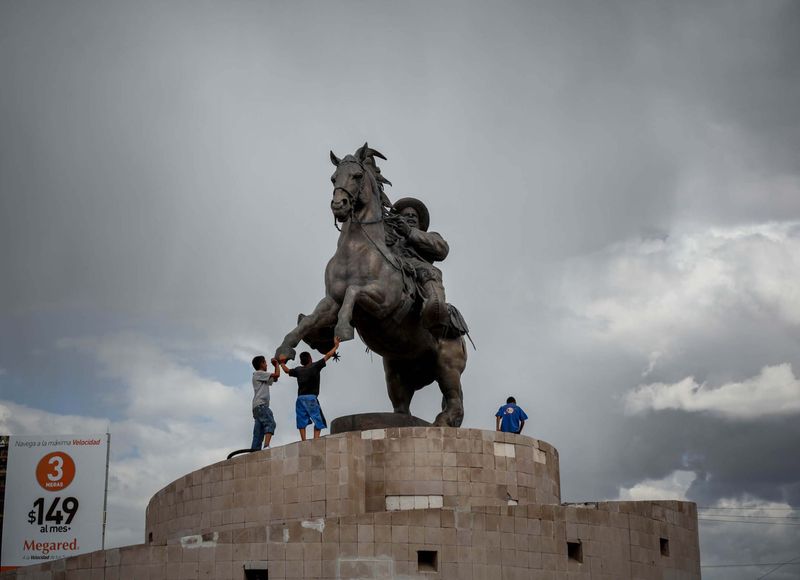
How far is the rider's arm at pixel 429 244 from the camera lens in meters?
26.0

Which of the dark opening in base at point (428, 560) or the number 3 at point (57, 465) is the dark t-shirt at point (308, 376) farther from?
the number 3 at point (57, 465)

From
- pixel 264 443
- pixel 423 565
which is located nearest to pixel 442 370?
pixel 264 443

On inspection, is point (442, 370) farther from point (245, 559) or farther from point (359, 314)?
point (245, 559)

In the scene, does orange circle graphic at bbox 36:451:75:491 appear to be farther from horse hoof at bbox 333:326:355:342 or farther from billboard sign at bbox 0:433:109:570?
horse hoof at bbox 333:326:355:342

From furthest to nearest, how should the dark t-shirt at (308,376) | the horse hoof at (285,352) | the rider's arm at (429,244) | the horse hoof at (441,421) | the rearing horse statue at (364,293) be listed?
the rider's arm at (429,244)
the horse hoof at (441,421)
the rearing horse statue at (364,293)
the horse hoof at (285,352)
the dark t-shirt at (308,376)

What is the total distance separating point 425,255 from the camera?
1036 inches

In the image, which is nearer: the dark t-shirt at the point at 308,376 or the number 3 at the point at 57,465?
the dark t-shirt at the point at 308,376

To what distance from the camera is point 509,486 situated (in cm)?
2283

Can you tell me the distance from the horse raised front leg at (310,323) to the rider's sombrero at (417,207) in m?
4.38

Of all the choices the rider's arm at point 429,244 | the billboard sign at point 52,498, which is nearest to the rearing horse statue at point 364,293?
the rider's arm at point 429,244

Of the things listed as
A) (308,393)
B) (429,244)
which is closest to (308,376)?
(308,393)

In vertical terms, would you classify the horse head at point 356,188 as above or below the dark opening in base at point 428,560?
above

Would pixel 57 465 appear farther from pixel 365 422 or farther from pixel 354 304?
pixel 354 304

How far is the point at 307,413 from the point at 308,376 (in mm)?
664
